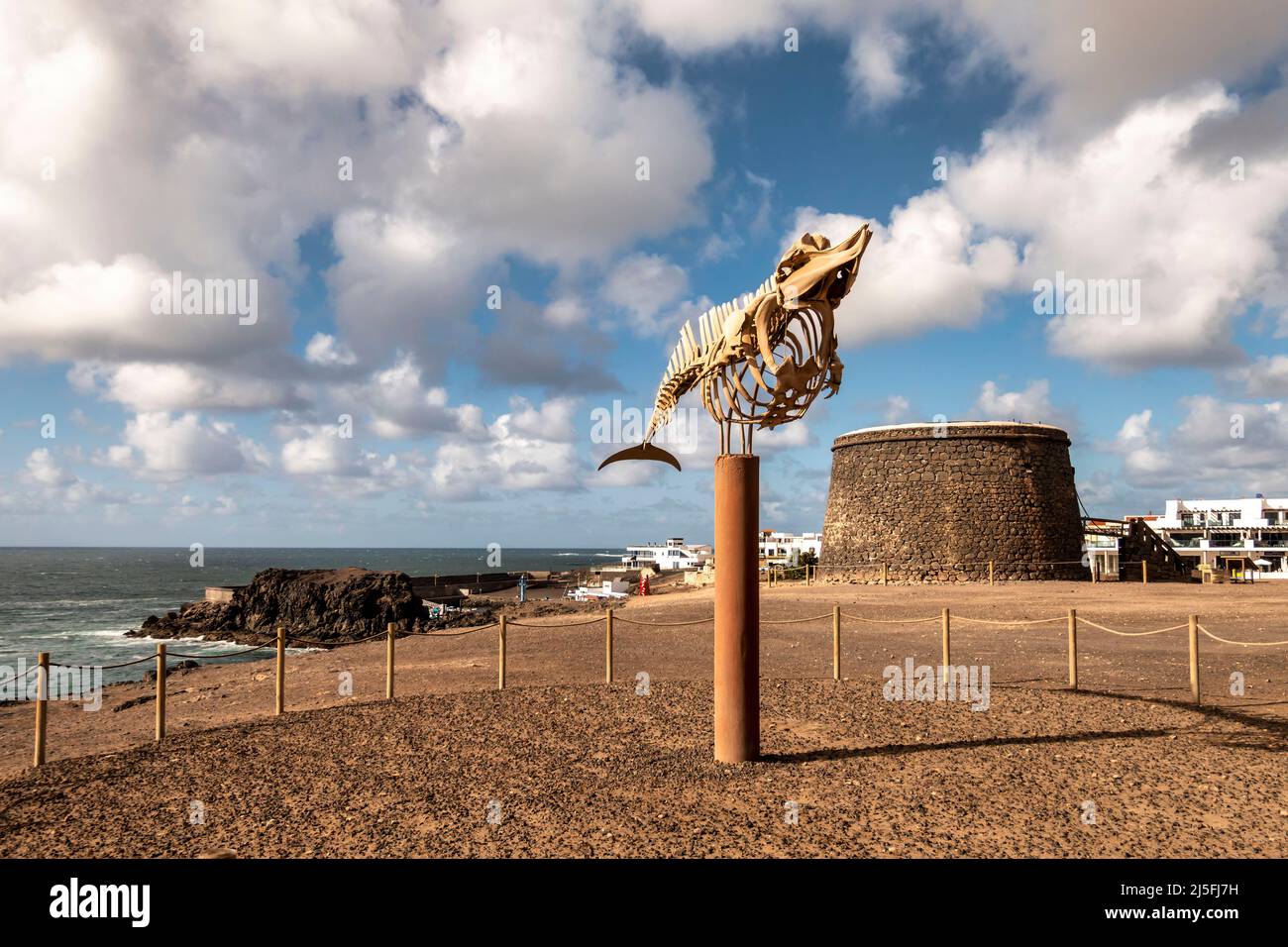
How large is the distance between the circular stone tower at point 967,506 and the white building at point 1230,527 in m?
29.5

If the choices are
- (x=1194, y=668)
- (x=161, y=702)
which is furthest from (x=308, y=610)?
(x=1194, y=668)

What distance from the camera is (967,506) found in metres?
30.2

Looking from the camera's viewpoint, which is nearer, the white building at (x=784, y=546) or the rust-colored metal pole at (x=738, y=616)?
the rust-colored metal pole at (x=738, y=616)

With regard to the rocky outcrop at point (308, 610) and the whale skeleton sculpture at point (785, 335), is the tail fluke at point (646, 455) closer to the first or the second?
the whale skeleton sculpture at point (785, 335)

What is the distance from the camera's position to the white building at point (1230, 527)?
53750 millimetres

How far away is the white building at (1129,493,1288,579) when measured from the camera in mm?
53750

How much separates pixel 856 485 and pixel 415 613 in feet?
64.3

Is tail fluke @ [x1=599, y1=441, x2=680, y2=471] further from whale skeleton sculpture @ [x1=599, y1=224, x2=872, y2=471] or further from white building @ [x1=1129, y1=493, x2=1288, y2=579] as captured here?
white building @ [x1=1129, y1=493, x2=1288, y2=579]

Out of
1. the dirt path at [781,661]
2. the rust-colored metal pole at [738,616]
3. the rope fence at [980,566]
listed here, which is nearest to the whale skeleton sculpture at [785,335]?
the rust-colored metal pole at [738,616]

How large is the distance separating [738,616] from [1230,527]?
7224 centimetres

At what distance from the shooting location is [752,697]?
24.2ft

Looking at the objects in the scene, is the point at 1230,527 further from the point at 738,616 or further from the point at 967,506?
the point at 738,616

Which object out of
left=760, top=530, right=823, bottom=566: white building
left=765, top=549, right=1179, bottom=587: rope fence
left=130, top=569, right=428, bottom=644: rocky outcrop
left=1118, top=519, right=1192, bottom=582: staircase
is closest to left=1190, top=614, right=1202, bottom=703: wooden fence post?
left=765, top=549, right=1179, bottom=587: rope fence
